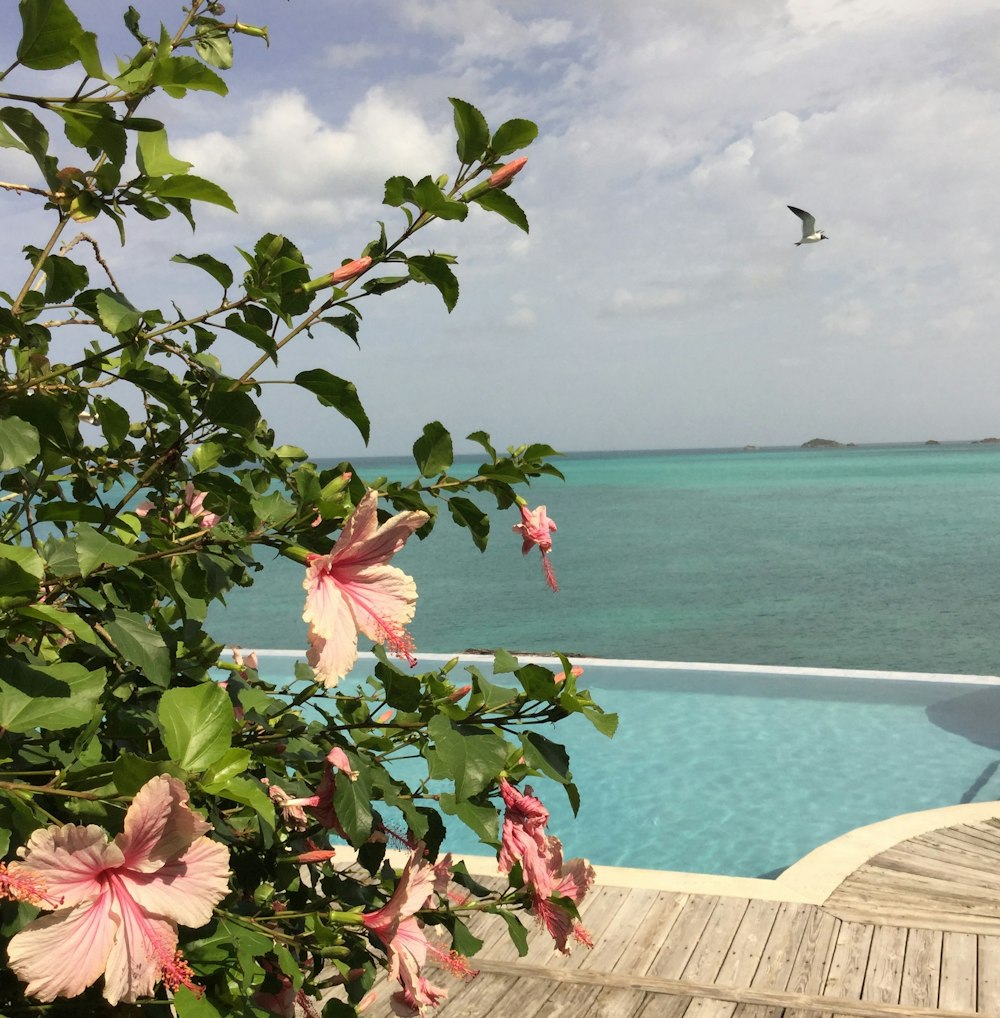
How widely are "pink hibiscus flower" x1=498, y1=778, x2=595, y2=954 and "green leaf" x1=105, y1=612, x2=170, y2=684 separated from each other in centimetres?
37

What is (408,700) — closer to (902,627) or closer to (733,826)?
(733,826)

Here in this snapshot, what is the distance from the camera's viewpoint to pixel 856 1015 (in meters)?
2.22

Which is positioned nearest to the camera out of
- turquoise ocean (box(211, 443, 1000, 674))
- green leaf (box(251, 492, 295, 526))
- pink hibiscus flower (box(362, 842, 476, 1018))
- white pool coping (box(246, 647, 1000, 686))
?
green leaf (box(251, 492, 295, 526))

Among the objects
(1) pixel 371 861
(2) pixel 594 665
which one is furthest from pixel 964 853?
(2) pixel 594 665

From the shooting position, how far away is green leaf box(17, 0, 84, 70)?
64 centimetres

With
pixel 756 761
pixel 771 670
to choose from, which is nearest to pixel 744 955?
pixel 756 761

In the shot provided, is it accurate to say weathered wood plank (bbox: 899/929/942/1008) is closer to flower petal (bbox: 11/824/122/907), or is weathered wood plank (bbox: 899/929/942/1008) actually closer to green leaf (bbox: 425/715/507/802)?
green leaf (bbox: 425/715/507/802)

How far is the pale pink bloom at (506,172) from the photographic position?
0.87 metres

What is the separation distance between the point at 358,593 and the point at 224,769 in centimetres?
17

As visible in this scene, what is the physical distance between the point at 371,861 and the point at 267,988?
0.16 m

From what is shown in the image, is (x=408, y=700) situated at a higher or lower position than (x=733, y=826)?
higher

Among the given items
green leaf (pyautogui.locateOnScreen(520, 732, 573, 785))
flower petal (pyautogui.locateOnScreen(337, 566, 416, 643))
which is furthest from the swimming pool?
flower petal (pyautogui.locateOnScreen(337, 566, 416, 643))

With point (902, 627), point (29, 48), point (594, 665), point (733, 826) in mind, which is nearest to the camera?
point (29, 48)

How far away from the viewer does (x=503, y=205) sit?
89 centimetres
